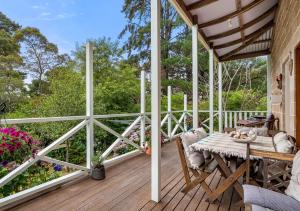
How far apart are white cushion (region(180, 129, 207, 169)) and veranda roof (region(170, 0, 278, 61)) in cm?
198


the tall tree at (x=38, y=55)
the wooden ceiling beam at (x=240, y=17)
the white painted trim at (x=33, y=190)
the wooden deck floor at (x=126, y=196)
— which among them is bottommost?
the wooden deck floor at (x=126, y=196)

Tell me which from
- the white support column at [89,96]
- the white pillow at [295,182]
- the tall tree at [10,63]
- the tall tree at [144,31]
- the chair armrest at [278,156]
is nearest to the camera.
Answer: the white pillow at [295,182]

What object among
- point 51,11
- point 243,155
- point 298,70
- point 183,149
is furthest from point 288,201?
point 51,11

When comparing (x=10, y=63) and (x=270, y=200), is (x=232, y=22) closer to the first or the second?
(x=270, y=200)

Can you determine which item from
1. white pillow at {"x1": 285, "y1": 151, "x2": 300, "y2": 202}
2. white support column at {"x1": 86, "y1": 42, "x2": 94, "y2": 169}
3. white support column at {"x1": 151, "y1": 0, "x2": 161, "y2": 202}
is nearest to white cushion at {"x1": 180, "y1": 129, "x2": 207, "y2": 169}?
white support column at {"x1": 151, "y1": 0, "x2": 161, "y2": 202}

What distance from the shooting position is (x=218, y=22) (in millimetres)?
4426

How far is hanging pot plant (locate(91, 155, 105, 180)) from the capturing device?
11.1 ft

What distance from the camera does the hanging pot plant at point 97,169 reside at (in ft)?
11.1

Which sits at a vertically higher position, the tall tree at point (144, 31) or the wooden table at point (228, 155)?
the tall tree at point (144, 31)

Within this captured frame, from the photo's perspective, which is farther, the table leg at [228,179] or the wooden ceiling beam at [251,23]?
the wooden ceiling beam at [251,23]

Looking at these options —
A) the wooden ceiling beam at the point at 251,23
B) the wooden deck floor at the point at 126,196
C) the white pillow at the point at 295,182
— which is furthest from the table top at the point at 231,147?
the wooden ceiling beam at the point at 251,23

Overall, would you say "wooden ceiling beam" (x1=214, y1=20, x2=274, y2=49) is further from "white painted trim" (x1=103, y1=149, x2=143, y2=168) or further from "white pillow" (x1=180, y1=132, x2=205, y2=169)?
"white pillow" (x1=180, y1=132, x2=205, y2=169)

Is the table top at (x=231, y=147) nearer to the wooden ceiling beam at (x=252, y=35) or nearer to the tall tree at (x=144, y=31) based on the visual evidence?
the wooden ceiling beam at (x=252, y=35)

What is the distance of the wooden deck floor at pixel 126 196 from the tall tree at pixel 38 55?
22.8 feet
